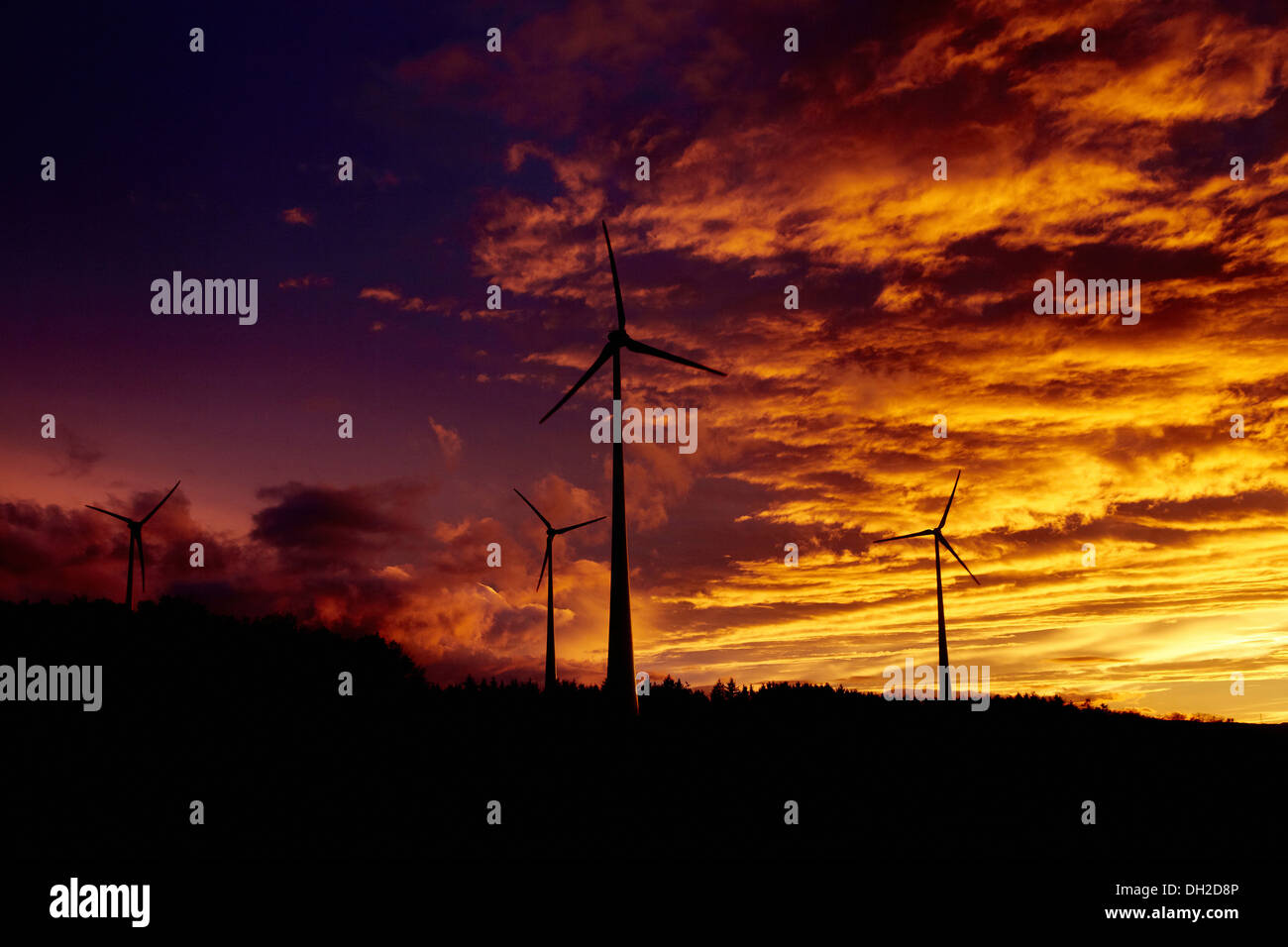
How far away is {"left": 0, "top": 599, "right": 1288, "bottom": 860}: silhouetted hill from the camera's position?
39531mm

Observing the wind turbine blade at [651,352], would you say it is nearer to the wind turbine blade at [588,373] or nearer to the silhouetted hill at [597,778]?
the wind turbine blade at [588,373]

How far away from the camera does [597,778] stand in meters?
46.8

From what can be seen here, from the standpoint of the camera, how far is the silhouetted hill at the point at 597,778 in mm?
39531

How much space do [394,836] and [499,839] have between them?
470 centimetres
